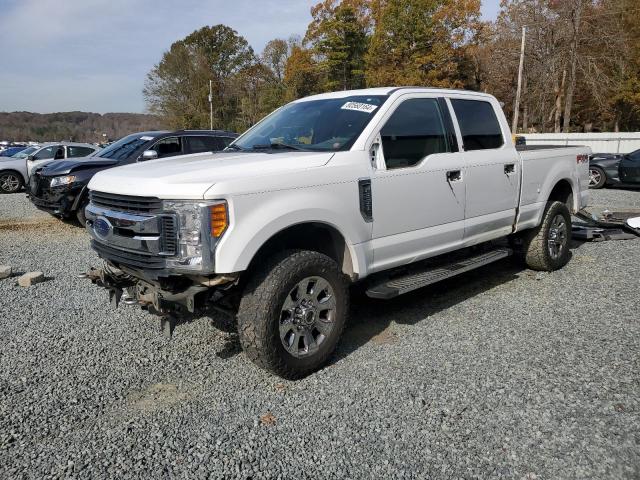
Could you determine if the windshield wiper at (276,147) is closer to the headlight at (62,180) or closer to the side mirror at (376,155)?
the side mirror at (376,155)

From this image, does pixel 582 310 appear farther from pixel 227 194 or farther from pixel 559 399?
pixel 227 194

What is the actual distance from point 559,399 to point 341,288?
5.20ft

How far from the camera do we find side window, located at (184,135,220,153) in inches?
381

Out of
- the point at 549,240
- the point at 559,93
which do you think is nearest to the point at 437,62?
the point at 559,93

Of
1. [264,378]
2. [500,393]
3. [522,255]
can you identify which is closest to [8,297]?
[264,378]

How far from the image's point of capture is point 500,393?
132 inches

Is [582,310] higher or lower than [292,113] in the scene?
lower

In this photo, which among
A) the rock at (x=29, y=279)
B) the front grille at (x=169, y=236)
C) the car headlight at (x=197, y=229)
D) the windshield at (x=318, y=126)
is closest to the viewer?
the car headlight at (x=197, y=229)

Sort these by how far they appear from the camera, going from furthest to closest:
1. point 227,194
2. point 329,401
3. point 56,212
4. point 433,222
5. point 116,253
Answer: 1. point 56,212
2. point 433,222
3. point 116,253
4. point 329,401
5. point 227,194

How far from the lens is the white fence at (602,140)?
28625 mm

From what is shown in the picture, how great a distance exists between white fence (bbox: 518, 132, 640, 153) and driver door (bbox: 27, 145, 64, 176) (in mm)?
23108

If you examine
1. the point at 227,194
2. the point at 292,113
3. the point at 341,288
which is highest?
the point at 292,113

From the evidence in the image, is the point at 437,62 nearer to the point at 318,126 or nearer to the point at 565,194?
the point at 565,194

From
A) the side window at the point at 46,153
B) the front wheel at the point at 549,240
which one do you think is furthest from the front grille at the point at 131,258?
the side window at the point at 46,153
